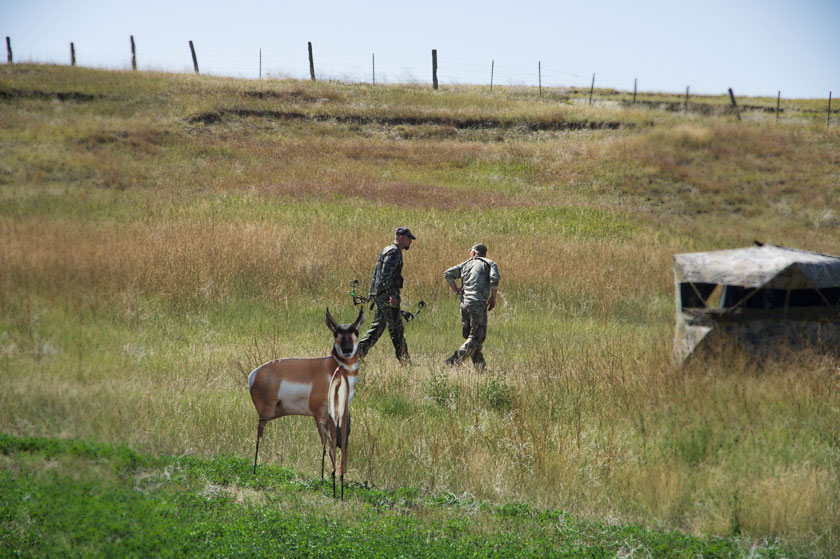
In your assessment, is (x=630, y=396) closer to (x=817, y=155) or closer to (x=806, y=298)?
(x=806, y=298)

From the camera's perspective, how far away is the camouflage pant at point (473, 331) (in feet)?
31.3

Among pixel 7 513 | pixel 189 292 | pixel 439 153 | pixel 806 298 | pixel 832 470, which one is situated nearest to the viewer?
pixel 7 513

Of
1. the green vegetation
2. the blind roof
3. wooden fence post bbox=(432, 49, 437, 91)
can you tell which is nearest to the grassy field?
the green vegetation

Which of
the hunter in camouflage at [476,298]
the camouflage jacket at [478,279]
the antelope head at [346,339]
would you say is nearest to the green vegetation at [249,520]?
the antelope head at [346,339]

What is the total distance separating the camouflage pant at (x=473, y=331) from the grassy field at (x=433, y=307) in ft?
1.37

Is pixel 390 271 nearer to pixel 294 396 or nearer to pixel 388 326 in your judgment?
pixel 388 326

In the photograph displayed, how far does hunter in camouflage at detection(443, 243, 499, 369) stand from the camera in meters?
9.53

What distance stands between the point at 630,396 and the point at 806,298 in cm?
298

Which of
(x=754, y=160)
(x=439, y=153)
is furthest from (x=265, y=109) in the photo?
(x=754, y=160)

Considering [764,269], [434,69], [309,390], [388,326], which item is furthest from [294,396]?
[434,69]

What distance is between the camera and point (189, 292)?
42.3 feet

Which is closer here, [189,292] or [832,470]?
[832,470]

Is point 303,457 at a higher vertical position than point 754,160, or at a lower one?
lower

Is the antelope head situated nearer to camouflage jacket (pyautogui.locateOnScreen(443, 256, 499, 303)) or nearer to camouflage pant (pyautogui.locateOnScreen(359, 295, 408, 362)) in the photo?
camouflage pant (pyautogui.locateOnScreen(359, 295, 408, 362))
